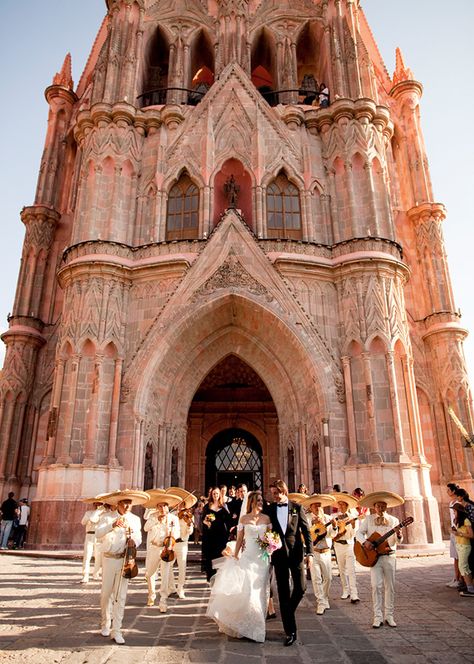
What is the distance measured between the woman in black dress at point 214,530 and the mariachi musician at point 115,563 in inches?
124

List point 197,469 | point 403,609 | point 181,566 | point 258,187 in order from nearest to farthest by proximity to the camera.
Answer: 1. point 403,609
2. point 181,566
3. point 258,187
4. point 197,469

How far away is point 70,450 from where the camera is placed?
16.5m

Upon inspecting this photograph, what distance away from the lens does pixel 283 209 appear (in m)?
20.9

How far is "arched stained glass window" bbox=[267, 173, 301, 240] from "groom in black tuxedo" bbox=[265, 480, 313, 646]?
1504 cm

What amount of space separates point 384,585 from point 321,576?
1434 mm

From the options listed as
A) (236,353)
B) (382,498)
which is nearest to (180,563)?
(382,498)

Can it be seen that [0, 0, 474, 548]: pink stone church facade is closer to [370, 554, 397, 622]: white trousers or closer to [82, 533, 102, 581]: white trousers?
[82, 533, 102, 581]: white trousers

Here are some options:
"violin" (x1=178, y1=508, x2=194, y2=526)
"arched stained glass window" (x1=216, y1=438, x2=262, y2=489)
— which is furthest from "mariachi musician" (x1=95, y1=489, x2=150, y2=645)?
"arched stained glass window" (x1=216, y1=438, x2=262, y2=489)

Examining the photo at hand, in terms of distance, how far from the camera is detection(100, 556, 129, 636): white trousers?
6.03m

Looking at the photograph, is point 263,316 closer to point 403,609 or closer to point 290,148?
point 290,148

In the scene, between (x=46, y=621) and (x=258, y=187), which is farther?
(x=258, y=187)

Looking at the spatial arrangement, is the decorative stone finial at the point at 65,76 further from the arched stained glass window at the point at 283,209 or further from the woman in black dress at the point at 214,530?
the woman in black dress at the point at 214,530

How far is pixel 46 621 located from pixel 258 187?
56.5ft

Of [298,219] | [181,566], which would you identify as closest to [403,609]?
[181,566]
